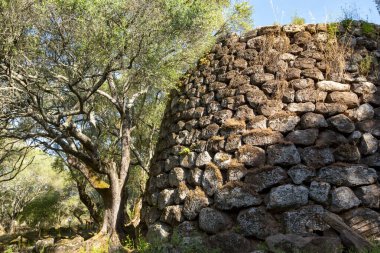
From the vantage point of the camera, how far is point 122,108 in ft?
29.8

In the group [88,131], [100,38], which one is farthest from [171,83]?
[88,131]

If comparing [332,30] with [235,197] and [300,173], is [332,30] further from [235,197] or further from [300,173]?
[235,197]

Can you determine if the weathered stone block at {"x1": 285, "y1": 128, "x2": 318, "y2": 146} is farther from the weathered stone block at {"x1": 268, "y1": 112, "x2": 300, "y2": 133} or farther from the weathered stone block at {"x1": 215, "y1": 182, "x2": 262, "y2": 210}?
the weathered stone block at {"x1": 215, "y1": 182, "x2": 262, "y2": 210}

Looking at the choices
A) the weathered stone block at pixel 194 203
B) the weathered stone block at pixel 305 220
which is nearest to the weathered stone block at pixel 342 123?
the weathered stone block at pixel 305 220

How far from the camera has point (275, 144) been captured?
5.84m

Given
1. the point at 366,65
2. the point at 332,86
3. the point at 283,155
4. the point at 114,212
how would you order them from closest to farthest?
the point at 283,155 < the point at 332,86 < the point at 366,65 < the point at 114,212

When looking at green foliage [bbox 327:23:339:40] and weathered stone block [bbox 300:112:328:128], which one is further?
green foliage [bbox 327:23:339:40]

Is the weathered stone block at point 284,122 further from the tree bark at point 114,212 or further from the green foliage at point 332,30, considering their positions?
the tree bark at point 114,212

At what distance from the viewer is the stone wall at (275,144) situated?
17.6 feet

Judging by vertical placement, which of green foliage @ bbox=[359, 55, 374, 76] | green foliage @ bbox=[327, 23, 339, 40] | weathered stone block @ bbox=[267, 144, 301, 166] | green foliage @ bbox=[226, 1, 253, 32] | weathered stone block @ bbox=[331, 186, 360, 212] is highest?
green foliage @ bbox=[226, 1, 253, 32]

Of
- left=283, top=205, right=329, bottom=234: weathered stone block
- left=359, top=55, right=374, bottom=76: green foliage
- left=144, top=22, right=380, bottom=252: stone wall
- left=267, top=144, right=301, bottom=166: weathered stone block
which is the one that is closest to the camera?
left=283, top=205, right=329, bottom=234: weathered stone block

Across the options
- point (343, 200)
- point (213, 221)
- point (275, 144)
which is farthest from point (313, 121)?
point (213, 221)

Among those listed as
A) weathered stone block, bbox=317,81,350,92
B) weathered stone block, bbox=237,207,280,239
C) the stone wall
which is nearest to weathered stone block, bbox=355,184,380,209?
the stone wall

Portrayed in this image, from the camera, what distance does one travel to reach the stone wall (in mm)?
5352
